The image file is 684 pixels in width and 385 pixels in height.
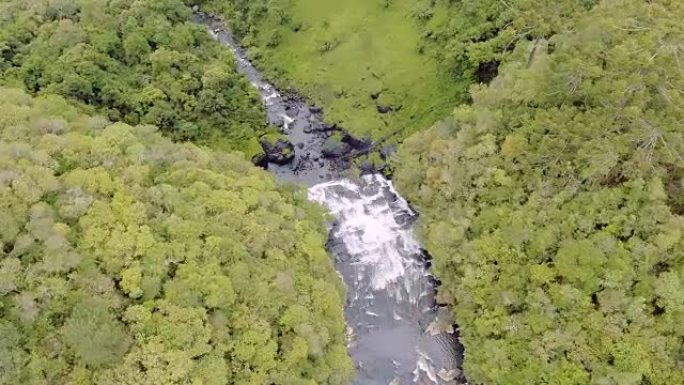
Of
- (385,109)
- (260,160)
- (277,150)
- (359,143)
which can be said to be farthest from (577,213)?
(260,160)

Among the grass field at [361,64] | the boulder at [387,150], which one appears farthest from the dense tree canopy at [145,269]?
the grass field at [361,64]

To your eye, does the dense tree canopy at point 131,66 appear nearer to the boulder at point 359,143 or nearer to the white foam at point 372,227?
the boulder at point 359,143

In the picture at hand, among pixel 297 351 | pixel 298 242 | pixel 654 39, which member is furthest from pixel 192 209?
pixel 654 39

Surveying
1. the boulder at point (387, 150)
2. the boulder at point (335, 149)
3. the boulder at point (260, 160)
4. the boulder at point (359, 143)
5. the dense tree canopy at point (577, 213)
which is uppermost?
the dense tree canopy at point (577, 213)

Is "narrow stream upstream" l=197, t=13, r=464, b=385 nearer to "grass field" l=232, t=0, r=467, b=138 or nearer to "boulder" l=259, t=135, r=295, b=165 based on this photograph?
"boulder" l=259, t=135, r=295, b=165

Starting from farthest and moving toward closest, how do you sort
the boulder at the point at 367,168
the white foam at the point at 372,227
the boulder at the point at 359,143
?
the boulder at the point at 359,143 < the boulder at the point at 367,168 < the white foam at the point at 372,227

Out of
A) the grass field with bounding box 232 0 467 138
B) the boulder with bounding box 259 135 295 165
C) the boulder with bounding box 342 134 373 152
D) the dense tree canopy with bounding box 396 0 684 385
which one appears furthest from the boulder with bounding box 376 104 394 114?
the dense tree canopy with bounding box 396 0 684 385
